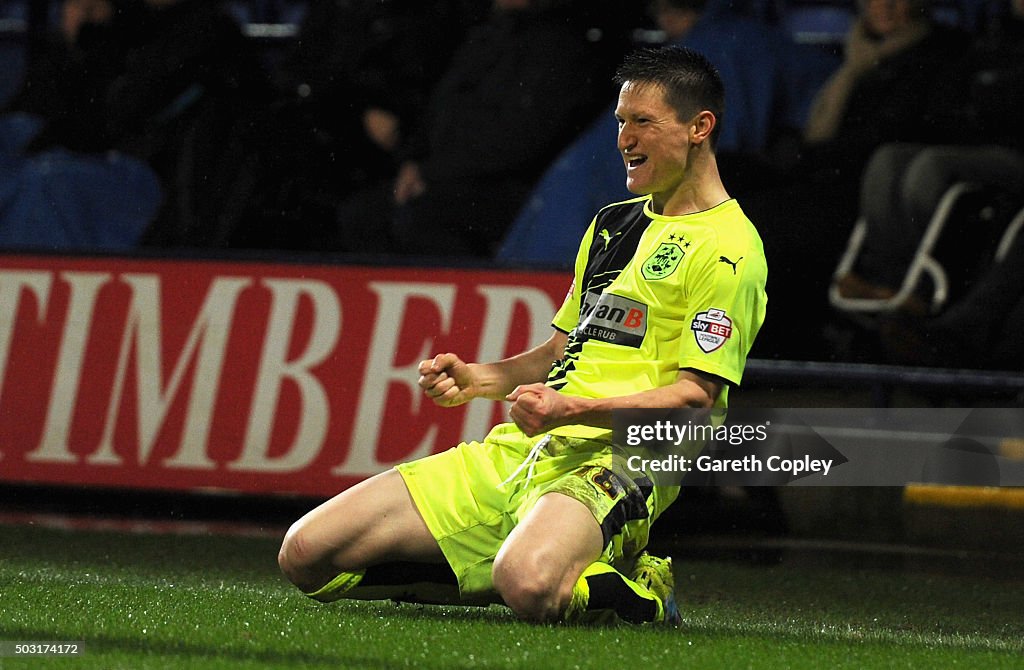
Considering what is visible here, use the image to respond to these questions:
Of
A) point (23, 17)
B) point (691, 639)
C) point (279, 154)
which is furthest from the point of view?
point (23, 17)

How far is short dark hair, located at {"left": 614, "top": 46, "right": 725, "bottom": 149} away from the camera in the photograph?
4.16m

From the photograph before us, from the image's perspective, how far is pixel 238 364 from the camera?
21.3 ft

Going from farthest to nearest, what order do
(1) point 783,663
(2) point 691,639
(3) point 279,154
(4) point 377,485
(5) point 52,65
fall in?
(5) point 52,65 < (3) point 279,154 < (4) point 377,485 < (2) point 691,639 < (1) point 783,663

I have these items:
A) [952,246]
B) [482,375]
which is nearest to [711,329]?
[482,375]

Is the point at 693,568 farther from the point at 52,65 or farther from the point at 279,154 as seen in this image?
the point at 52,65

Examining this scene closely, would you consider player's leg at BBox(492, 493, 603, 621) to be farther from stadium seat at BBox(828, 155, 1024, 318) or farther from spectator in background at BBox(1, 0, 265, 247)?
spectator in background at BBox(1, 0, 265, 247)

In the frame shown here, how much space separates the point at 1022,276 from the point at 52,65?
4.59m

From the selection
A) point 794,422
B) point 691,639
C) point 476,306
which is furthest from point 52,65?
point 691,639

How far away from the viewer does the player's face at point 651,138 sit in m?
4.15

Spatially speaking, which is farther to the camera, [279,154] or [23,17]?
[23,17]

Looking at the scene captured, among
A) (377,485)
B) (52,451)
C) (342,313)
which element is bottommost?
(52,451)

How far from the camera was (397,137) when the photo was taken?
7.81 m

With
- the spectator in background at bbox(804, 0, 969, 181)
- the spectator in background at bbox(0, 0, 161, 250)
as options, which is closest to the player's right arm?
the spectator in background at bbox(804, 0, 969, 181)

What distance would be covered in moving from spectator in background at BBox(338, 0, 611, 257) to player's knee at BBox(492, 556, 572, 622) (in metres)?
3.36
